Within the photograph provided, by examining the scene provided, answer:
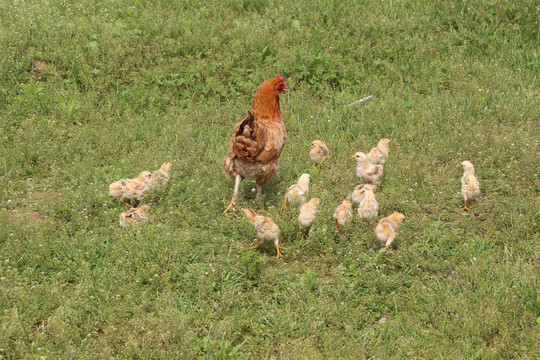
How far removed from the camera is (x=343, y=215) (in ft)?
24.6

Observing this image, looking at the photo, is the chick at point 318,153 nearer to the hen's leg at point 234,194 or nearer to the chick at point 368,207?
the hen's leg at point 234,194

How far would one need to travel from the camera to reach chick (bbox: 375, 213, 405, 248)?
7.22 m

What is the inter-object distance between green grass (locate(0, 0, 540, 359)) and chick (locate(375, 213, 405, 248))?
147 mm

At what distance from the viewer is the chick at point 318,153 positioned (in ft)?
30.3

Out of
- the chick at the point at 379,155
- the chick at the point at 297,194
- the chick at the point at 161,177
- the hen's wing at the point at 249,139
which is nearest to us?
the hen's wing at the point at 249,139

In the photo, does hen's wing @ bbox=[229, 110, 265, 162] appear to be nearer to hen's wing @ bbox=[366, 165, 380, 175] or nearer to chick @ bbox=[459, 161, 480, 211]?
hen's wing @ bbox=[366, 165, 380, 175]

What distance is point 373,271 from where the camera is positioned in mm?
6926

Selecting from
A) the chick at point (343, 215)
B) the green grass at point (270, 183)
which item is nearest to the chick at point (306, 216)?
the green grass at point (270, 183)

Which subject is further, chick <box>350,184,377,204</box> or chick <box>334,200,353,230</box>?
chick <box>350,184,377,204</box>

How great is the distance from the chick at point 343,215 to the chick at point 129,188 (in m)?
2.43

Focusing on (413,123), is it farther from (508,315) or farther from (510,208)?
(508,315)

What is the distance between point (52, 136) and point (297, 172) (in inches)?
158

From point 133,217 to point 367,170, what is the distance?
3.12 metres

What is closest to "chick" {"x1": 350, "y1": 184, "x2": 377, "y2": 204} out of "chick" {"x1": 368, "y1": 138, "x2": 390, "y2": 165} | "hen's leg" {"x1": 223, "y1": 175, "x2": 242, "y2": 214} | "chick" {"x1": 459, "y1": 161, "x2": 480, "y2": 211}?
"chick" {"x1": 368, "y1": 138, "x2": 390, "y2": 165}
